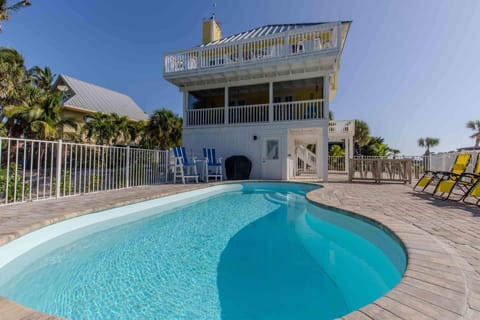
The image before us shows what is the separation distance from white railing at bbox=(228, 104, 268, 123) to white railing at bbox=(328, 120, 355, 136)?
451 cm

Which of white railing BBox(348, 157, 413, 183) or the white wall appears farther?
the white wall

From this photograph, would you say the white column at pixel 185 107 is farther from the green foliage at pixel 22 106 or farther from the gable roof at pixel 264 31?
the green foliage at pixel 22 106

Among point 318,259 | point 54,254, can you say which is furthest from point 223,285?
point 54,254

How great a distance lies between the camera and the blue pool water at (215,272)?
6.04ft

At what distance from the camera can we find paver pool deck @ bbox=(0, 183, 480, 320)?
1.20m

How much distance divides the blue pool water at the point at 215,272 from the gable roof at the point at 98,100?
1784 cm

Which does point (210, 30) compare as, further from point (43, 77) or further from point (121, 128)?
point (43, 77)

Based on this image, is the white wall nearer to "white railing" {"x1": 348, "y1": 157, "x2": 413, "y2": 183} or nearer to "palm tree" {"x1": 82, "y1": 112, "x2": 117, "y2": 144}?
"white railing" {"x1": 348, "y1": 157, "x2": 413, "y2": 183}

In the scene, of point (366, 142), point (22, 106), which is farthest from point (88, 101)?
point (366, 142)

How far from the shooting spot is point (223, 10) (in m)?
14.6

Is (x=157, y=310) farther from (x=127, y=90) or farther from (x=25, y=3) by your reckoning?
(x=127, y=90)

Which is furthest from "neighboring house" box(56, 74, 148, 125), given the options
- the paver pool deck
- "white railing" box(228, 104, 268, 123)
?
the paver pool deck

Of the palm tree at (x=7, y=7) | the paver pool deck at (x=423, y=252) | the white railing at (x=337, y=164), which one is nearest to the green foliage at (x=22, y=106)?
the palm tree at (x=7, y=7)

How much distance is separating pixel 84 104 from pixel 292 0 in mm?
16273
